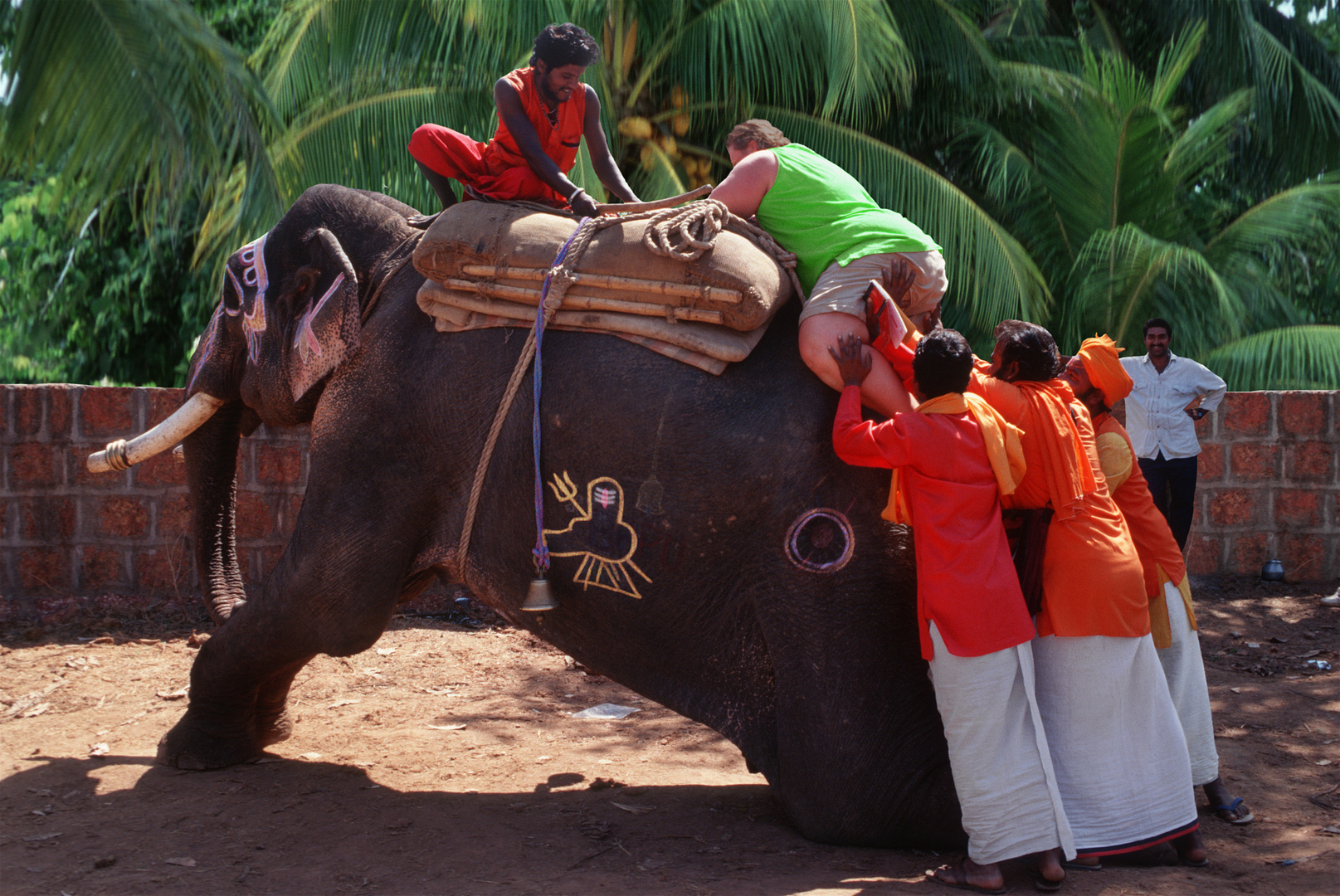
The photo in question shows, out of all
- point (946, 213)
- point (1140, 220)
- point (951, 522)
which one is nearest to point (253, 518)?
point (951, 522)

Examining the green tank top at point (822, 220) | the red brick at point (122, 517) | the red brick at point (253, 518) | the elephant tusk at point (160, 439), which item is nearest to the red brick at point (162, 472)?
the red brick at point (122, 517)

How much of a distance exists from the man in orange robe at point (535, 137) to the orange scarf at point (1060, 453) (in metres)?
1.59

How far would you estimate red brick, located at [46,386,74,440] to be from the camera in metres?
6.27

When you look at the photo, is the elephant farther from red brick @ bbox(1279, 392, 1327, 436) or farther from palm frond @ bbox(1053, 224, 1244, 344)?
palm frond @ bbox(1053, 224, 1244, 344)

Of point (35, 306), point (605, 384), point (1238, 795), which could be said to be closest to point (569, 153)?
point (605, 384)

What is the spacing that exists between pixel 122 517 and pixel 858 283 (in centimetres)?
493

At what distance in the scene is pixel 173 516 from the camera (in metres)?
6.43

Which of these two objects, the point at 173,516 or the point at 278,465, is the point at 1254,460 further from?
the point at 173,516

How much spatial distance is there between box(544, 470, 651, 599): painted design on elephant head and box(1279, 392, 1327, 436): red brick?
6.27 metres

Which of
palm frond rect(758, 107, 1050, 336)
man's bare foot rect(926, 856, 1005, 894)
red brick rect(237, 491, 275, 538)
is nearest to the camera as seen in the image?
man's bare foot rect(926, 856, 1005, 894)

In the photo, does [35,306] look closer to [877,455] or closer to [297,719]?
[297,719]

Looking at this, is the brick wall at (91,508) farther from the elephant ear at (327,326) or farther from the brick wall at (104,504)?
the elephant ear at (327,326)

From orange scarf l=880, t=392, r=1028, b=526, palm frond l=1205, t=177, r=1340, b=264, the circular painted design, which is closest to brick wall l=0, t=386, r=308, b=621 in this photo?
the circular painted design

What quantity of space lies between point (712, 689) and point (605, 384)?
1.01 metres
